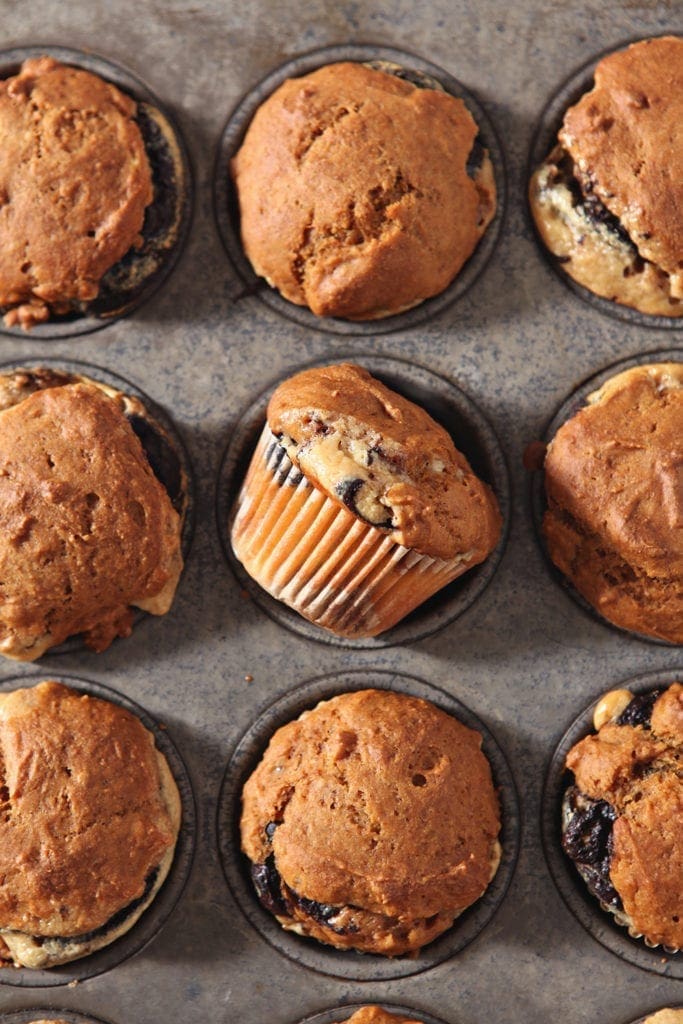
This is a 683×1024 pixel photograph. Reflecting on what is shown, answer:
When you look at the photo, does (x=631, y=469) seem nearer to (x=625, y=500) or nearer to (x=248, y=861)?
(x=625, y=500)

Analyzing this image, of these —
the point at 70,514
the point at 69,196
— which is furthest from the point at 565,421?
the point at 69,196

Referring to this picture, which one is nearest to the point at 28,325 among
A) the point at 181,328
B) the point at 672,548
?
the point at 181,328

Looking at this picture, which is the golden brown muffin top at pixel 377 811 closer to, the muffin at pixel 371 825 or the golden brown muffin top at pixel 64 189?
the muffin at pixel 371 825

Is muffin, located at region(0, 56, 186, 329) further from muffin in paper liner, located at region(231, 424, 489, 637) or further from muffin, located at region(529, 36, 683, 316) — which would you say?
muffin, located at region(529, 36, 683, 316)

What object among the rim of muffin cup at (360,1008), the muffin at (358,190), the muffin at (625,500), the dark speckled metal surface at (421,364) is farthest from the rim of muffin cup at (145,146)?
the rim of muffin cup at (360,1008)

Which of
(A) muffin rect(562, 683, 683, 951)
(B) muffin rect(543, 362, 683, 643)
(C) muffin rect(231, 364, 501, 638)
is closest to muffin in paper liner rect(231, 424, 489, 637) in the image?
(C) muffin rect(231, 364, 501, 638)

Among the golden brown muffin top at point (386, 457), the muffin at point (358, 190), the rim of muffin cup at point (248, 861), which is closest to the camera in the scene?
the golden brown muffin top at point (386, 457)

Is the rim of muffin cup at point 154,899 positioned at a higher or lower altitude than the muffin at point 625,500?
lower
